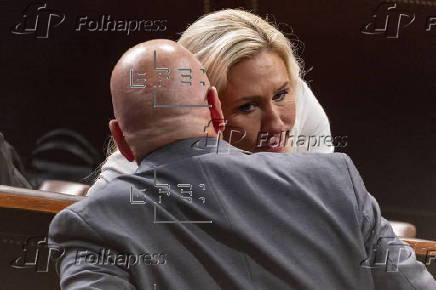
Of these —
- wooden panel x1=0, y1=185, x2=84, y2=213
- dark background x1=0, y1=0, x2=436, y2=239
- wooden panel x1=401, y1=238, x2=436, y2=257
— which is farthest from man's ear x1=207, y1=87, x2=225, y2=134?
dark background x1=0, y1=0, x2=436, y2=239

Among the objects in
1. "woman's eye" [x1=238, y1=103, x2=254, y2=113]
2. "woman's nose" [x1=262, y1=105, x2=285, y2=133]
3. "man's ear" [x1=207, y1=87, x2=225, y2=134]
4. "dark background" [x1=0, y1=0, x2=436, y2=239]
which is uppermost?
"man's ear" [x1=207, y1=87, x2=225, y2=134]

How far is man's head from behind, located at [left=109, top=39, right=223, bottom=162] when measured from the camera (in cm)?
97

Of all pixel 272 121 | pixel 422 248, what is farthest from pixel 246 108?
pixel 422 248

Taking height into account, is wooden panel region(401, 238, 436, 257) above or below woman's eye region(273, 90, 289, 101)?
below

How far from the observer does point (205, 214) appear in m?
0.94

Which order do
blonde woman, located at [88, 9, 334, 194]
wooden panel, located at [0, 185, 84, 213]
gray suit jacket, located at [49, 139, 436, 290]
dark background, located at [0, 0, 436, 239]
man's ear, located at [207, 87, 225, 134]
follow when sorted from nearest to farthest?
gray suit jacket, located at [49, 139, 436, 290], man's ear, located at [207, 87, 225, 134], wooden panel, located at [0, 185, 84, 213], blonde woman, located at [88, 9, 334, 194], dark background, located at [0, 0, 436, 239]

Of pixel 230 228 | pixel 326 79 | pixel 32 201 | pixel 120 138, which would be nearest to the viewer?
pixel 230 228

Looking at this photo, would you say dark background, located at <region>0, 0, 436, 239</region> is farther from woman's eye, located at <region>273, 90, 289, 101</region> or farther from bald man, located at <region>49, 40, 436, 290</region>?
bald man, located at <region>49, 40, 436, 290</region>

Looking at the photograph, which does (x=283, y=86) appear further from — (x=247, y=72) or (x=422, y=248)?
(x=422, y=248)

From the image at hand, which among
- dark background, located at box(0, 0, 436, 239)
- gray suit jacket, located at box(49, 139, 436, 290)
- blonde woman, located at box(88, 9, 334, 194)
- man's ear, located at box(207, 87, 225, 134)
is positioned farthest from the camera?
dark background, located at box(0, 0, 436, 239)

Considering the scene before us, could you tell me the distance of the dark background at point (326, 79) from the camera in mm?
3385

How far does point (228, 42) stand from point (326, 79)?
2.04 m

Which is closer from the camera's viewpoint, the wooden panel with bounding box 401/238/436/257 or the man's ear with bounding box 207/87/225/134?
the man's ear with bounding box 207/87/225/134

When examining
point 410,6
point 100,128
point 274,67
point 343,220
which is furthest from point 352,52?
point 343,220
